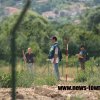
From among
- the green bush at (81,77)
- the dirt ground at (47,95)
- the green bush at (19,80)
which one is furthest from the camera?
the green bush at (81,77)

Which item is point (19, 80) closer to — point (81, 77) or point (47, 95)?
point (47, 95)

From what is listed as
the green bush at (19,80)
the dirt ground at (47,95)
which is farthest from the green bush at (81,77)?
the dirt ground at (47,95)

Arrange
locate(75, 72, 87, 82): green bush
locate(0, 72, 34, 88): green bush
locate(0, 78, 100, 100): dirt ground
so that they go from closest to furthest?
1. locate(0, 78, 100, 100): dirt ground
2. locate(0, 72, 34, 88): green bush
3. locate(75, 72, 87, 82): green bush

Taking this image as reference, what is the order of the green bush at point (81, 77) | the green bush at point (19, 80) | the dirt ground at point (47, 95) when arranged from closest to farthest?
the dirt ground at point (47, 95) → the green bush at point (19, 80) → the green bush at point (81, 77)

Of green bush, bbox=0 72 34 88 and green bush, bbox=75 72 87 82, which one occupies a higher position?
green bush, bbox=0 72 34 88

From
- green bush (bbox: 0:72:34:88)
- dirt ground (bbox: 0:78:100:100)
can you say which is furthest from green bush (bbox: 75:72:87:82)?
dirt ground (bbox: 0:78:100:100)

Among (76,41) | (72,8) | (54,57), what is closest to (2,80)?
(54,57)

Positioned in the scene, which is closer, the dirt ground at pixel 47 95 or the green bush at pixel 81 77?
the dirt ground at pixel 47 95

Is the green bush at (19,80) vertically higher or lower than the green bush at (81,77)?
higher

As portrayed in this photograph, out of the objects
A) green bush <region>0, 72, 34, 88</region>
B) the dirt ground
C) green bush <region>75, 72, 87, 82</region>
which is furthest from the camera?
green bush <region>75, 72, 87, 82</region>

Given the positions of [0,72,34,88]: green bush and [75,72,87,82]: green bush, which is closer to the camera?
[0,72,34,88]: green bush

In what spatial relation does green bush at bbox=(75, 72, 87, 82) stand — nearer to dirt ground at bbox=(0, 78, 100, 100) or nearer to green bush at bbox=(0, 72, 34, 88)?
green bush at bbox=(0, 72, 34, 88)

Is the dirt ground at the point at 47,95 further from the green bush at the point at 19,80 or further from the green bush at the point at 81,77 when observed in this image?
the green bush at the point at 81,77

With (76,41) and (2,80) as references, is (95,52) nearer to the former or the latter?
(76,41)
